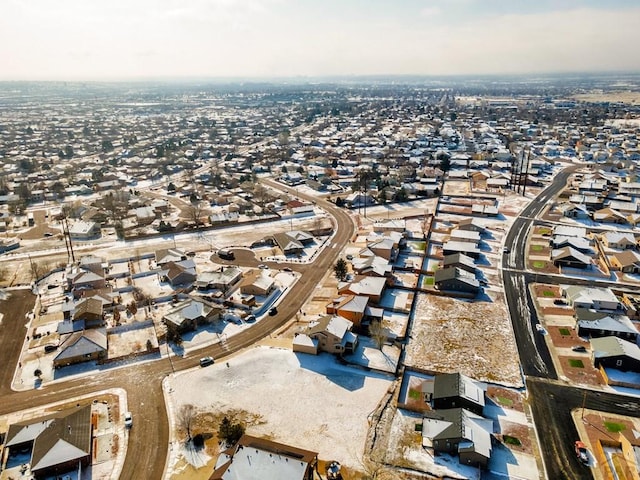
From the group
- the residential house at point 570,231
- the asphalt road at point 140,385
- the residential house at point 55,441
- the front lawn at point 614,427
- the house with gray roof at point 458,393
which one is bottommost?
the asphalt road at point 140,385

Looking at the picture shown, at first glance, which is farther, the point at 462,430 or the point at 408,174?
the point at 408,174

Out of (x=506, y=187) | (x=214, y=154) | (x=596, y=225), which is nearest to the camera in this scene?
(x=596, y=225)

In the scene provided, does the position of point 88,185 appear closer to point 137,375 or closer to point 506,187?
point 137,375

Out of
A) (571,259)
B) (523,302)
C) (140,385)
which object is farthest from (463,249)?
(140,385)

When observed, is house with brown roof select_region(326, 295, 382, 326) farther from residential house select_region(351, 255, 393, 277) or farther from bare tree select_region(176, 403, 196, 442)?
bare tree select_region(176, 403, 196, 442)

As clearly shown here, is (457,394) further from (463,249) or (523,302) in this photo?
(463,249)

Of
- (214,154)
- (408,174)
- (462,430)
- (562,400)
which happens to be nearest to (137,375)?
(462,430)

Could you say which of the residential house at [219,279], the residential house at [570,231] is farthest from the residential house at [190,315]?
the residential house at [570,231]

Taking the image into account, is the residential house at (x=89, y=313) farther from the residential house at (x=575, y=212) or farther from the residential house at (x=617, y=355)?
the residential house at (x=575, y=212)
